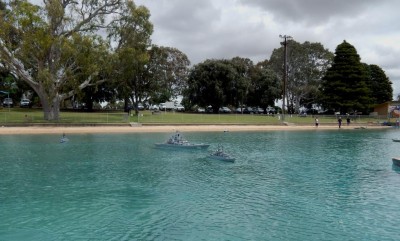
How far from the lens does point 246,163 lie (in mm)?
27641

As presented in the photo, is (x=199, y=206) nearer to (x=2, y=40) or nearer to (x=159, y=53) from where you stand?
(x=2, y=40)

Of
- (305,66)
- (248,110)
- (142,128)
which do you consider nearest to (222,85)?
(305,66)

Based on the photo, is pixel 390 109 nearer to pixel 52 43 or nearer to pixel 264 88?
pixel 264 88

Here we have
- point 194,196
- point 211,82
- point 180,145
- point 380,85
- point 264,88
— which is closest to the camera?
point 194,196

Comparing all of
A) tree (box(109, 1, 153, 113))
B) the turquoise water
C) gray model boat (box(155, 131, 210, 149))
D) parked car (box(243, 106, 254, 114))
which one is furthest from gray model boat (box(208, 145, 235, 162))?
parked car (box(243, 106, 254, 114))

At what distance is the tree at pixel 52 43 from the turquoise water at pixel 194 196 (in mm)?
22698

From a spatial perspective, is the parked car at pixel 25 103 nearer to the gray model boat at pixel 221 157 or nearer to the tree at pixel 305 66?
the tree at pixel 305 66

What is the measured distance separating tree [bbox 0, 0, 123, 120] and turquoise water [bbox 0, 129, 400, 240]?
22.7 metres

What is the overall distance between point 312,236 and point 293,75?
96.8m

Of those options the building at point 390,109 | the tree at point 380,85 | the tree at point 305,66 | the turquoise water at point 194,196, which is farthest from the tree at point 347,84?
the turquoise water at point 194,196

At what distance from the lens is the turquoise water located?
13.2 metres

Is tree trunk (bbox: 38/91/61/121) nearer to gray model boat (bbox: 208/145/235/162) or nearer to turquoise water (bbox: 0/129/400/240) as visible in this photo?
turquoise water (bbox: 0/129/400/240)

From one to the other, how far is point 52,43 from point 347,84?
6124 centimetres

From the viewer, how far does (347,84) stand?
276 feet
